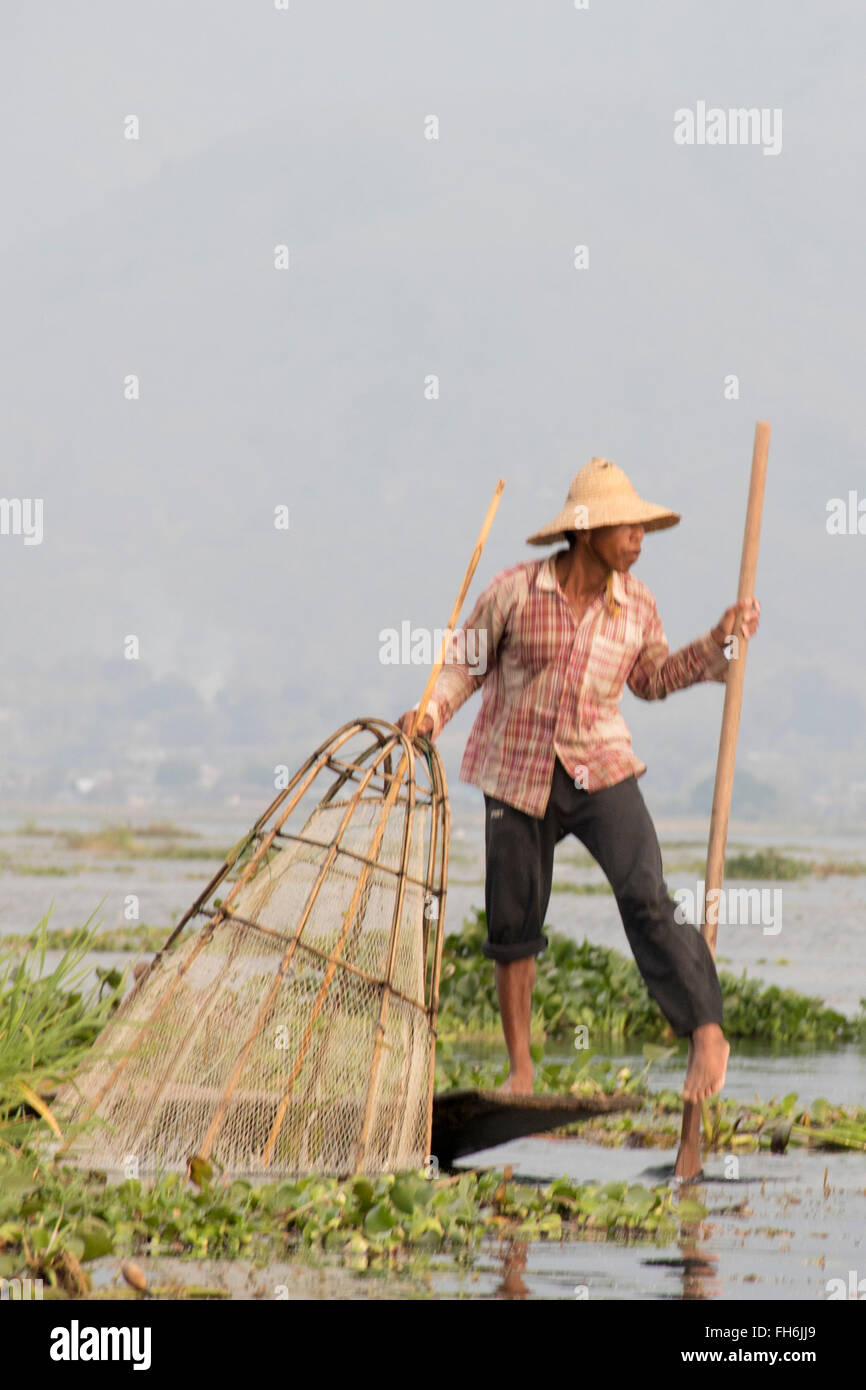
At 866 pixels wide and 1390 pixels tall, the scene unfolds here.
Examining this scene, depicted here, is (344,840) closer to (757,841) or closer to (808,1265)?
(808,1265)

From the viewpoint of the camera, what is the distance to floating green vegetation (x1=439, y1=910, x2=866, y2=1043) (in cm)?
939

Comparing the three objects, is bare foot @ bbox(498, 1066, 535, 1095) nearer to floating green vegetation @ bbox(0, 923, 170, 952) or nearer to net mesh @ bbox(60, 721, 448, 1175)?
net mesh @ bbox(60, 721, 448, 1175)

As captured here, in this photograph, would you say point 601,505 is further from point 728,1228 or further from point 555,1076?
point 555,1076

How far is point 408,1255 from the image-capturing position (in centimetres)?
442

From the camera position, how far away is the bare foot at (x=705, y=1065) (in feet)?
18.1

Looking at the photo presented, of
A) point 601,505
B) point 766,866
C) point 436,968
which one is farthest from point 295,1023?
point 766,866

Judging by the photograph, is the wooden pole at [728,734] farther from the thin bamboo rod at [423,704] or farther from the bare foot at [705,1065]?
the thin bamboo rod at [423,704]

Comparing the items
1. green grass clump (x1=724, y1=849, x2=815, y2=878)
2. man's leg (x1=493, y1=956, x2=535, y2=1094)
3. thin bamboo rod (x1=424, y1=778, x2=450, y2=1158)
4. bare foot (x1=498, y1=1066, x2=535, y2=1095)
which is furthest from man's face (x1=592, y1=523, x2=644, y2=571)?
green grass clump (x1=724, y1=849, x2=815, y2=878)

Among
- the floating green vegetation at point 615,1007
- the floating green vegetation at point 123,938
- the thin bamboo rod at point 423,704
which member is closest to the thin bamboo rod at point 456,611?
the thin bamboo rod at point 423,704

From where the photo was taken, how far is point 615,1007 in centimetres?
948

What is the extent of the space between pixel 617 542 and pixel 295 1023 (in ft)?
5.78

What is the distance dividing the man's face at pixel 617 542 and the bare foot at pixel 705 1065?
1463 mm

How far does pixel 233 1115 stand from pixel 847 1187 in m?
1.97
